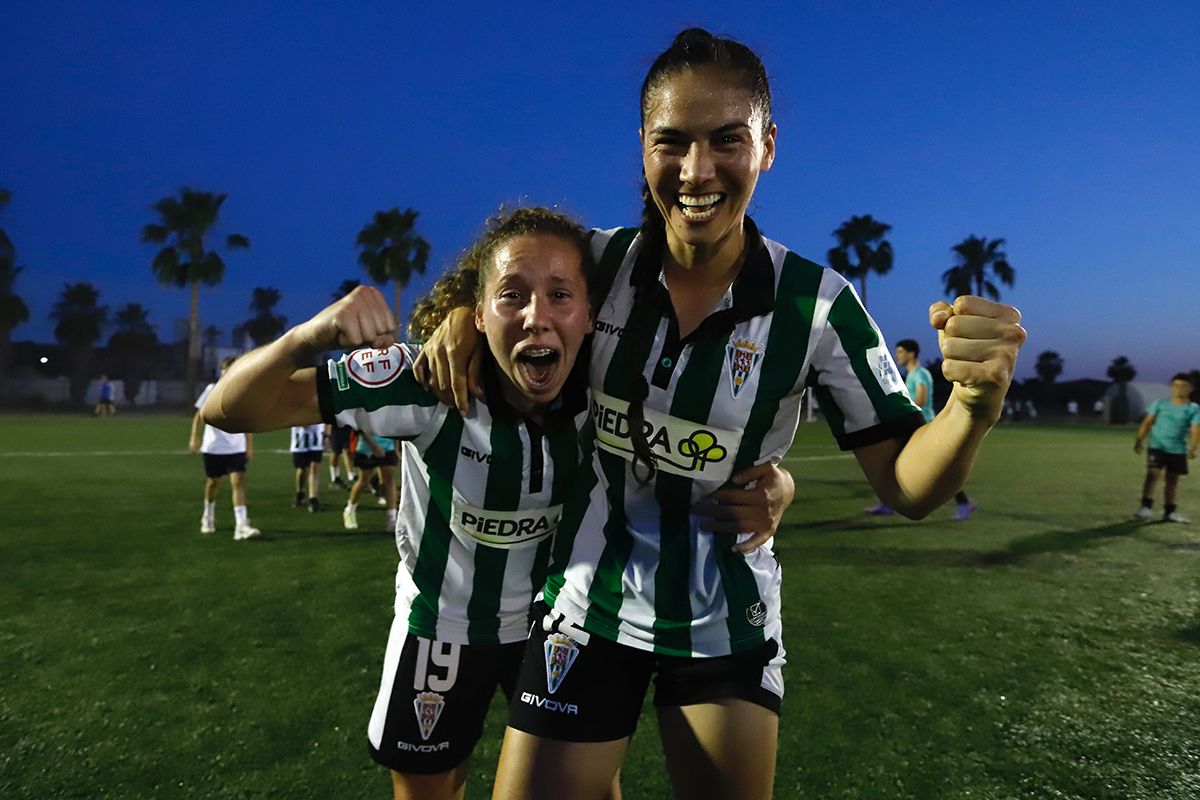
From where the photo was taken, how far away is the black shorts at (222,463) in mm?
9328

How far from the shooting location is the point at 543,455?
241 centimetres

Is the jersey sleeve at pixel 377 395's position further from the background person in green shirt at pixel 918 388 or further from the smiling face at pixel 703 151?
the background person in green shirt at pixel 918 388

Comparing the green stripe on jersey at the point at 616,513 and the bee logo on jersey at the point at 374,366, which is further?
the bee logo on jersey at the point at 374,366

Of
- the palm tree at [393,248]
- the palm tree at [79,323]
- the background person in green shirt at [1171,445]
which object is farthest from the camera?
the palm tree at [79,323]

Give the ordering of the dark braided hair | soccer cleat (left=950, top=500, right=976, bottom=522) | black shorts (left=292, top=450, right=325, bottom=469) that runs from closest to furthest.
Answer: the dark braided hair < soccer cleat (left=950, top=500, right=976, bottom=522) < black shorts (left=292, top=450, right=325, bottom=469)

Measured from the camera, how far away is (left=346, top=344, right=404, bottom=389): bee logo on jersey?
2320 mm

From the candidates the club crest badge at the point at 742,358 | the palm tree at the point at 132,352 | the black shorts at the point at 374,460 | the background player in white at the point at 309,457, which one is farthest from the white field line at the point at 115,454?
the palm tree at the point at 132,352

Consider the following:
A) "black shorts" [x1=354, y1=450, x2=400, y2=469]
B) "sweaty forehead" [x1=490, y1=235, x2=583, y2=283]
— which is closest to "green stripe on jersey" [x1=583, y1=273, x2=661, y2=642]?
"sweaty forehead" [x1=490, y1=235, x2=583, y2=283]

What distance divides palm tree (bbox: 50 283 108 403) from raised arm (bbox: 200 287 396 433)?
264 feet

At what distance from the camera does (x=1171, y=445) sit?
11492mm

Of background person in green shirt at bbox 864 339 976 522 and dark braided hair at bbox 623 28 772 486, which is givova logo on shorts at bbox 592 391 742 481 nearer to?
dark braided hair at bbox 623 28 772 486

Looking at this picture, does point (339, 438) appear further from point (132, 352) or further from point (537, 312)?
point (132, 352)

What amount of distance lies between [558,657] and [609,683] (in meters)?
0.16

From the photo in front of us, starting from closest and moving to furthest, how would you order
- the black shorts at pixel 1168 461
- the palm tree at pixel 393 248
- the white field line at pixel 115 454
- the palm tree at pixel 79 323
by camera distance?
the black shorts at pixel 1168 461 → the white field line at pixel 115 454 → the palm tree at pixel 393 248 → the palm tree at pixel 79 323
